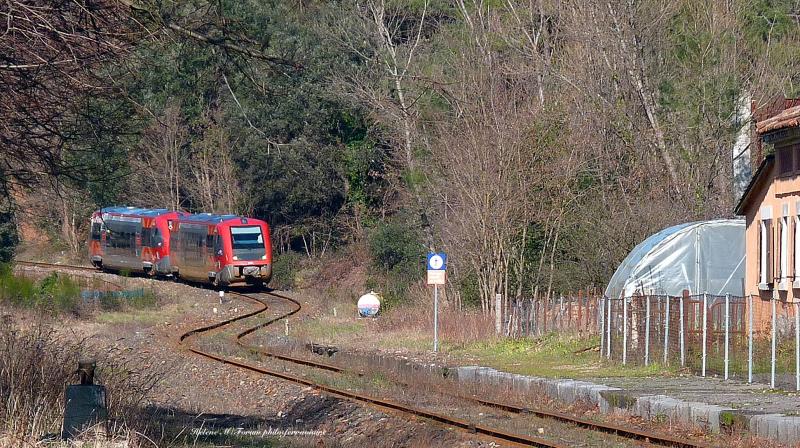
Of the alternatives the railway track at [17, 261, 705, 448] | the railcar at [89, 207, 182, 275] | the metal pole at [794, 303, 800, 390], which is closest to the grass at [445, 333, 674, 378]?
the railway track at [17, 261, 705, 448]

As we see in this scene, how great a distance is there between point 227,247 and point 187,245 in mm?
3924

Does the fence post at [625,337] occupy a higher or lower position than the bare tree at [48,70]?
lower

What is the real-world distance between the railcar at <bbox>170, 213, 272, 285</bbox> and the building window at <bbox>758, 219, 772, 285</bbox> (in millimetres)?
25381

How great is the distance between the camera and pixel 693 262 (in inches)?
1142

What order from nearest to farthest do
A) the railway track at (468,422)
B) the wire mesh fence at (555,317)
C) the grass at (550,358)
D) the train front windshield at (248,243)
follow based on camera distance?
the railway track at (468,422) → the grass at (550,358) → the wire mesh fence at (555,317) → the train front windshield at (248,243)

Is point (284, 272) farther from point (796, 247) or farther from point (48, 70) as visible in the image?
point (48, 70)

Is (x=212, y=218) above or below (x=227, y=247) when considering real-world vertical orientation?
above

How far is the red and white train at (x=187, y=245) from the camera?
154ft

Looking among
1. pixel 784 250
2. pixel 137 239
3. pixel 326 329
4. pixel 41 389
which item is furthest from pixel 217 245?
pixel 41 389

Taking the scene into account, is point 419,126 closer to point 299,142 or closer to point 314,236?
point 299,142

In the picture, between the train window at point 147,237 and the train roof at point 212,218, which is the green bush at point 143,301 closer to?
the train roof at point 212,218

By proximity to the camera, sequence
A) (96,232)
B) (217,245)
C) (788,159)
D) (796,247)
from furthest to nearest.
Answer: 1. (96,232)
2. (217,245)
3. (788,159)
4. (796,247)

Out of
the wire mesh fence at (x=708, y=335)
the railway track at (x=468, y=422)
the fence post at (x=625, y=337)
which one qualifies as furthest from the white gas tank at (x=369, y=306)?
the fence post at (x=625, y=337)

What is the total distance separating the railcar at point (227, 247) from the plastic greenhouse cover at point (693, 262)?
835 inches
